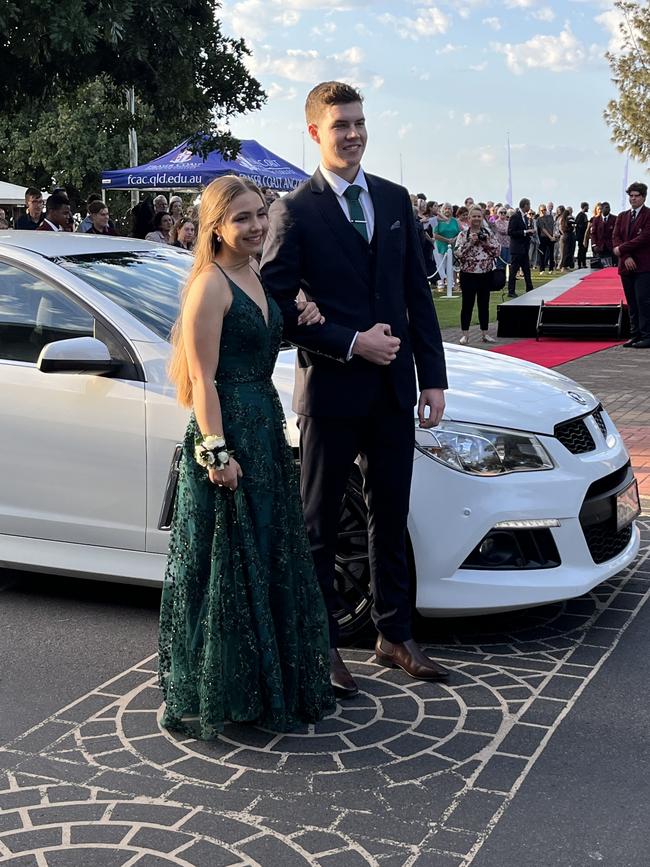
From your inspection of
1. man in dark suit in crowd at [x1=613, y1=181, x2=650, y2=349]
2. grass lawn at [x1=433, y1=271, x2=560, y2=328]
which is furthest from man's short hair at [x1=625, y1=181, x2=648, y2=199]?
grass lawn at [x1=433, y1=271, x2=560, y2=328]

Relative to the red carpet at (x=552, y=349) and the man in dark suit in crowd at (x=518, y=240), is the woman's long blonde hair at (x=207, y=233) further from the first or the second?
the man in dark suit in crowd at (x=518, y=240)

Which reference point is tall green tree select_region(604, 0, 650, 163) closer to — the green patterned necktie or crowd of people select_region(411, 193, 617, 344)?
crowd of people select_region(411, 193, 617, 344)

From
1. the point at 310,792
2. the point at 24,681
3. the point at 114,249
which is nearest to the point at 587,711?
the point at 310,792

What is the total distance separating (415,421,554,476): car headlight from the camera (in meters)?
4.56

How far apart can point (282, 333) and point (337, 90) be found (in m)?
0.87

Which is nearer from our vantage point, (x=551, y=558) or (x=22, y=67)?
(x=551, y=558)

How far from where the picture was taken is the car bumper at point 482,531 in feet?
14.8

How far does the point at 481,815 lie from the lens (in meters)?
3.38

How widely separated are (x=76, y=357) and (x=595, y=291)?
15990mm

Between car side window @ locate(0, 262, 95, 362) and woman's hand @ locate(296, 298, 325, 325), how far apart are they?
1.38 m

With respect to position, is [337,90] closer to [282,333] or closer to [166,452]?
[282,333]

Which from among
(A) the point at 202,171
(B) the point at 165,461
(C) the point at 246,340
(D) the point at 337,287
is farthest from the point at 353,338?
(A) the point at 202,171

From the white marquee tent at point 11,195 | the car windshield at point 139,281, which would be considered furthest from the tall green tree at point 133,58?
the white marquee tent at point 11,195

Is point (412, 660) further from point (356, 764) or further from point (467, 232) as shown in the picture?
point (467, 232)
